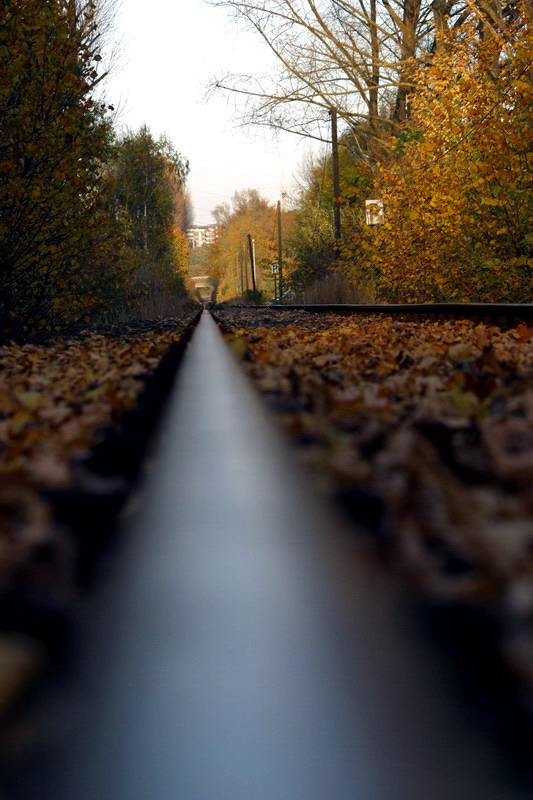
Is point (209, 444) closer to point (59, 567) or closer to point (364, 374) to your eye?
point (364, 374)

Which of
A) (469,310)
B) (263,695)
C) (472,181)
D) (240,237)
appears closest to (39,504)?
(263,695)

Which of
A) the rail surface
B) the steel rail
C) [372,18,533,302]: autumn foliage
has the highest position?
[372,18,533,302]: autumn foliage

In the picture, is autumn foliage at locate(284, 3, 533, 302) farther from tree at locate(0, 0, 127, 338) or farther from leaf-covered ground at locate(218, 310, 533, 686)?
leaf-covered ground at locate(218, 310, 533, 686)

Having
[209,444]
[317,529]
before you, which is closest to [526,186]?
[209,444]

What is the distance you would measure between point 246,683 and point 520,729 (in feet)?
1.05

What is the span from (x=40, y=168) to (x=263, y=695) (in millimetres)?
9035

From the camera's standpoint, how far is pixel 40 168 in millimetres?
8984

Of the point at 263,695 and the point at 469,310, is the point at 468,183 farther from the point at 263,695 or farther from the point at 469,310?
the point at 263,695

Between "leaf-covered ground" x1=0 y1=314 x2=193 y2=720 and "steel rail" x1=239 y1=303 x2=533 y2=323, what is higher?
"leaf-covered ground" x1=0 y1=314 x2=193 y2=720

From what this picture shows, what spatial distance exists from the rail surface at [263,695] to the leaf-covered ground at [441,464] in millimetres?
64

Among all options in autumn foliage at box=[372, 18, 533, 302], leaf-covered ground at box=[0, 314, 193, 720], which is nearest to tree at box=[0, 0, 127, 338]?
autumn foliage at box=[372, 18, 533, 302]

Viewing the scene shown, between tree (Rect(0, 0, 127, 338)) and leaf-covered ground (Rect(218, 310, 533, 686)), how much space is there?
568 centimetres

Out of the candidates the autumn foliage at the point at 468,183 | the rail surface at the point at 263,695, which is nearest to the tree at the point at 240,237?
the autumn foliage at the point at 468,183

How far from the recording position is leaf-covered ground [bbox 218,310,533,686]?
647 millimetres
